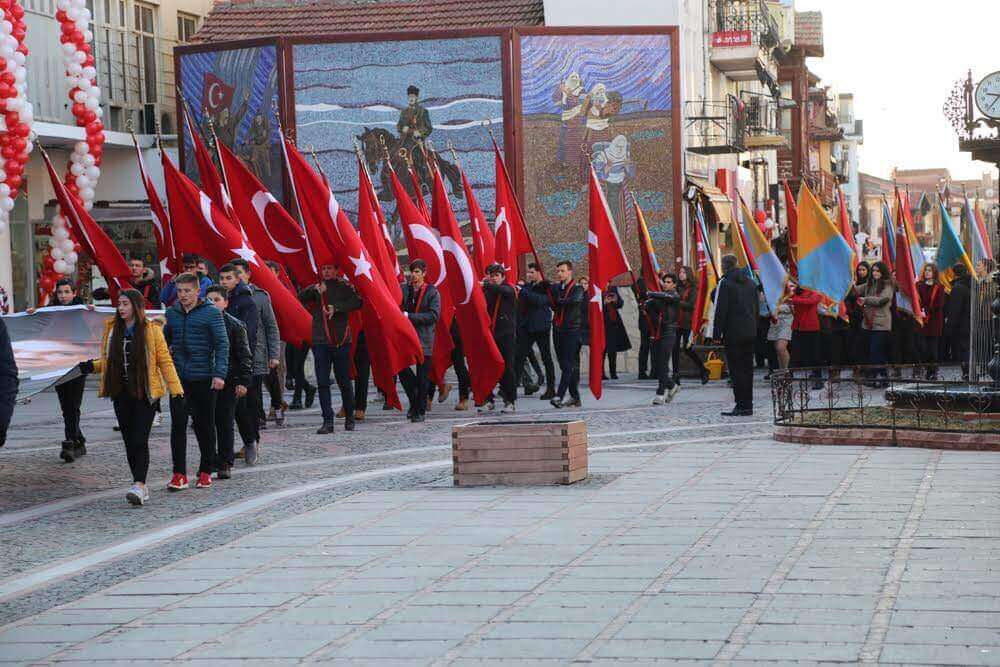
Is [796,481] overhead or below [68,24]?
below

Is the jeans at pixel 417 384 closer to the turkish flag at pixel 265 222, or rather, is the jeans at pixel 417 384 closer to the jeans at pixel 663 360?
the turkish flag at pixel 265 222

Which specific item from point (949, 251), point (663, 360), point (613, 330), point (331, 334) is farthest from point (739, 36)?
point (331, 334)

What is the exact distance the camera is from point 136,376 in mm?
11930

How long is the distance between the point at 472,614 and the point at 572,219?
2315 centimetres

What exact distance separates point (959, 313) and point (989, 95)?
5499 millimetres

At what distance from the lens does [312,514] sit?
35.6ft

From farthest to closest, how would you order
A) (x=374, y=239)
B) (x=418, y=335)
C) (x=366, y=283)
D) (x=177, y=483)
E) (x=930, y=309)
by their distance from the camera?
(x=930, y=309) < (x=418, y=335) < (x=374, y=239) < (x=366, y=283) < (x=177, y=483)

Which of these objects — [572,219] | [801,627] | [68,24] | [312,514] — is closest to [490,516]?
[312,514]

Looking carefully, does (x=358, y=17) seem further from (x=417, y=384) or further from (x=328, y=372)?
(x=328, y=372)

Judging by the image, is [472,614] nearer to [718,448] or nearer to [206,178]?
[718,448]

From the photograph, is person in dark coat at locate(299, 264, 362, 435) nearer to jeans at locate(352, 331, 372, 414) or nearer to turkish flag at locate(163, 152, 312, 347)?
turkish flag at locate(163, 152, 312, 347)

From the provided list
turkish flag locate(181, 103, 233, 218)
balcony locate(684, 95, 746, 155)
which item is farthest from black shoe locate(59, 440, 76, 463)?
balcony locate(684, 95, 746, 155)

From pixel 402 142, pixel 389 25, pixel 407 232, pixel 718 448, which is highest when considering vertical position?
pixel 389 25

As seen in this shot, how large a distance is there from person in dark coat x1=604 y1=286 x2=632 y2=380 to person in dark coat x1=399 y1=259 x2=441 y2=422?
788cm
